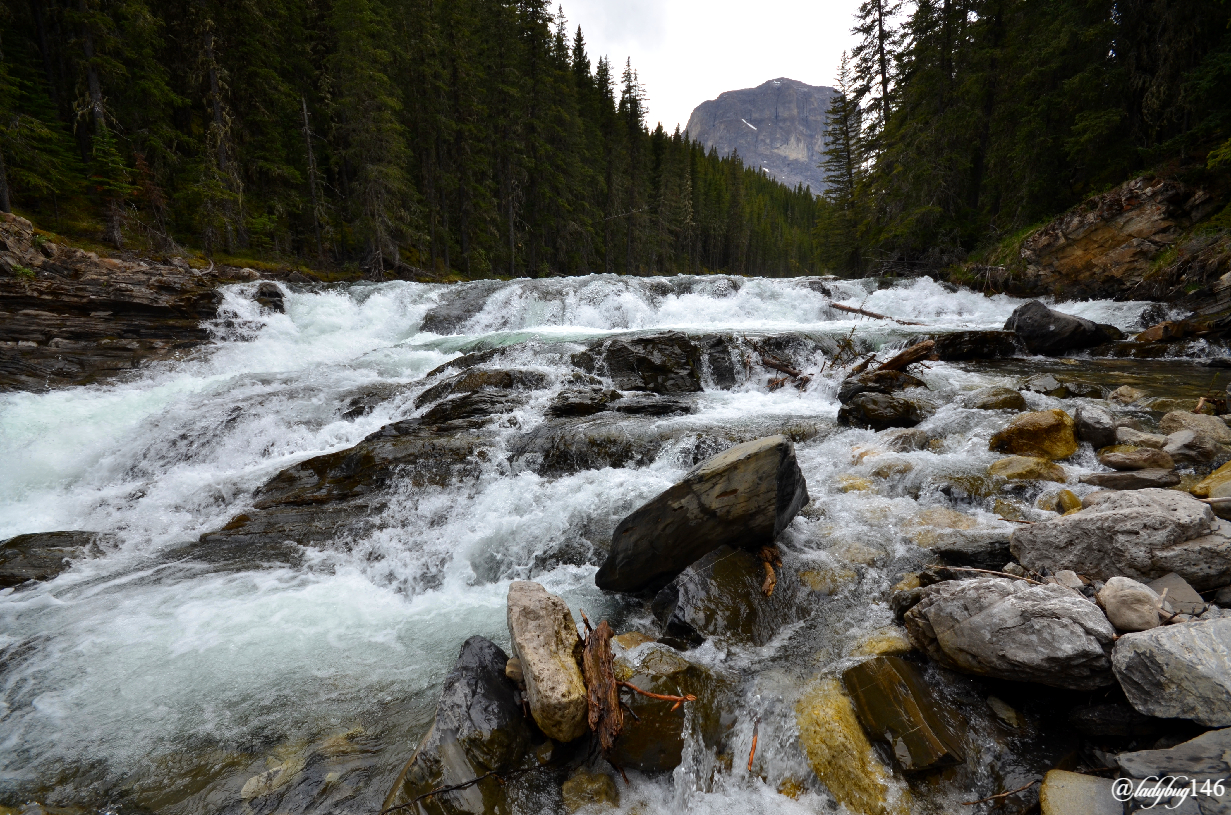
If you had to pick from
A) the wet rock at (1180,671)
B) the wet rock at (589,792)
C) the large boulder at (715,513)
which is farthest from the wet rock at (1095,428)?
the wet rock at (589,792)

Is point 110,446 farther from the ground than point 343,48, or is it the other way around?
point 343,48

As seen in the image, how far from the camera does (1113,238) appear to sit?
1437 cm

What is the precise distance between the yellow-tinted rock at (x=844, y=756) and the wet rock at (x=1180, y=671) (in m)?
1.15

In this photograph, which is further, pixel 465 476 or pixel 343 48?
pixel 343 48

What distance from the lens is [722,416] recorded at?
893 centimetres

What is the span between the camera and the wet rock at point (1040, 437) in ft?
19.1

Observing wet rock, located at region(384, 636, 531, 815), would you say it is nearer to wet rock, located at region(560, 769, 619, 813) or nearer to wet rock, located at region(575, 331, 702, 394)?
wet rock, located at region(560, 769, 619, 813)

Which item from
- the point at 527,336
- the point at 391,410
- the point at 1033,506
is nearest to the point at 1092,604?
the point at 1033,506

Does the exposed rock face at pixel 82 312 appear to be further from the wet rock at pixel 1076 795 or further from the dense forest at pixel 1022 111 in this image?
the dense forest at pixel 1022 111

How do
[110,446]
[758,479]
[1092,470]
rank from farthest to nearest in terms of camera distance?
[110,446]
[1092,470]
[758,479]

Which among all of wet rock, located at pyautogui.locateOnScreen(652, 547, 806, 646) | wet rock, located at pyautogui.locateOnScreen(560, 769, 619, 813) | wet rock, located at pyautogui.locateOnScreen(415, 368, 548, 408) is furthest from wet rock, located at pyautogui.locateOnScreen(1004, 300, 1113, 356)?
wet rock, located at pyautogui.locateOnScreen(560, 769, 619, 813)

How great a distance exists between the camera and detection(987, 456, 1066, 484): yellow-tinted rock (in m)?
5.12

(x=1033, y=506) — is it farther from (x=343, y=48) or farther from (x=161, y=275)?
(x=343, y=48)

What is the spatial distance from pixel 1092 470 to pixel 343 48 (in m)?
31.3
